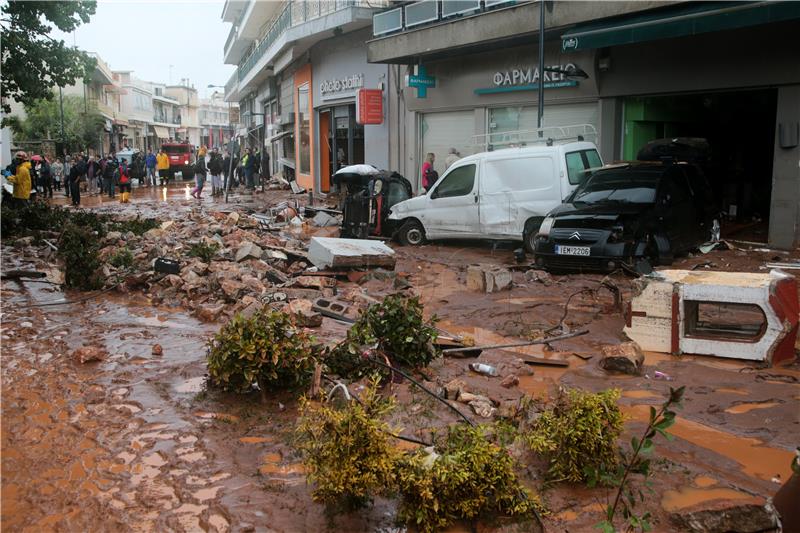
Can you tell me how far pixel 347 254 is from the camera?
11281 mm

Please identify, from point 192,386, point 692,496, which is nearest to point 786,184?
point 692,496

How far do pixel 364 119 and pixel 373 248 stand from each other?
12007 millimetres

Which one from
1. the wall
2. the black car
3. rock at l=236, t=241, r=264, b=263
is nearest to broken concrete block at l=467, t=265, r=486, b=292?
the black car

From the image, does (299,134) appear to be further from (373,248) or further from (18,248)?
(373,248)

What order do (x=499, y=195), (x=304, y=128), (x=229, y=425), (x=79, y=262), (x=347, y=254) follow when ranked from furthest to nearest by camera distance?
(x=304, y=128) → (x=499, y=195) → (x=347, y=254) → (x=79, y=262) → (x=229, y=425)

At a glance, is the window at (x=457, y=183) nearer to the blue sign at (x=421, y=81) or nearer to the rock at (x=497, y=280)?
the rock at (x=497, y=280)

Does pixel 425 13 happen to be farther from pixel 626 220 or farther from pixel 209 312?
pixel 209 312

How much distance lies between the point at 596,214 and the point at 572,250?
63 centimetres

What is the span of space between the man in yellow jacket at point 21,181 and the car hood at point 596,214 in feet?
51.4

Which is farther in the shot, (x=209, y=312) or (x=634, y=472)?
(x=209, y=312)

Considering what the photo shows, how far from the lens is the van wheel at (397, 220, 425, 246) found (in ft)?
50.2

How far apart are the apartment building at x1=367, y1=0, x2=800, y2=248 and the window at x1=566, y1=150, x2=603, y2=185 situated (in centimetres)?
159

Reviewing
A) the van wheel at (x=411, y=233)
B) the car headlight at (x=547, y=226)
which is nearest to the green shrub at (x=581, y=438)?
the car headlight at (x=547, y=226)

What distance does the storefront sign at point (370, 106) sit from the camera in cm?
2289
